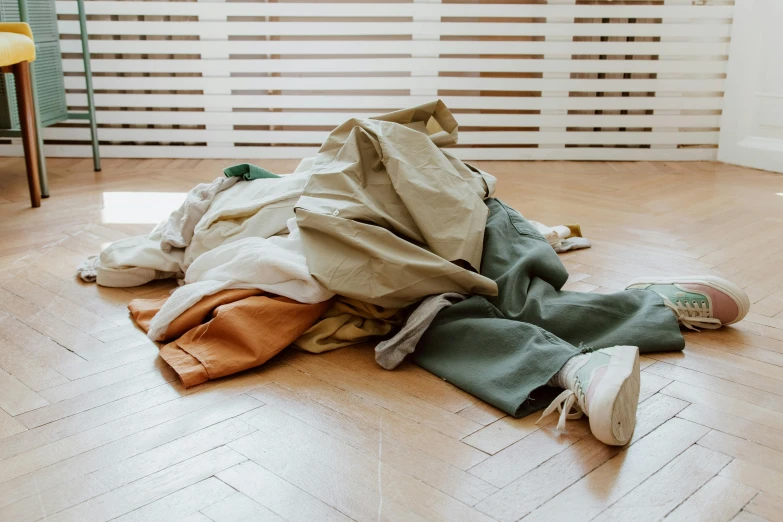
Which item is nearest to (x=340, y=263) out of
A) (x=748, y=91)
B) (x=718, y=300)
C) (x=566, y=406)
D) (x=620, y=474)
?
(x=566, y=406)

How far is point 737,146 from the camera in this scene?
11.1 feet

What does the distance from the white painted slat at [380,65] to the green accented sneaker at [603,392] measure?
7.67 ft

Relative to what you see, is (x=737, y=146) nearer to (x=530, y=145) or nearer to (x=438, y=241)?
(x=530, y=145)

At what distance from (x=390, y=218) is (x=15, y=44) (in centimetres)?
151

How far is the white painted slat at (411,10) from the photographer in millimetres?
3311

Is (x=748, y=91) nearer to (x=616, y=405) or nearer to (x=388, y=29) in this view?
(x=388, y=29)

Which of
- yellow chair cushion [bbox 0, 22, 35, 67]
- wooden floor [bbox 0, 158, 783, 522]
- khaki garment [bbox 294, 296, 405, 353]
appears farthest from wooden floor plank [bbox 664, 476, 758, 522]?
yellow chair cushion [bbox 0, 22, 35, 67]

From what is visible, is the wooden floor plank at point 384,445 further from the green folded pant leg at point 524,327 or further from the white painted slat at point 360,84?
the white painted slat at point 360,84

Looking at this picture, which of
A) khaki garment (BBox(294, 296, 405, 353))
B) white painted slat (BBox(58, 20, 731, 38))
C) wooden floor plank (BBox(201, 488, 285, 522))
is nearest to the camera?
wooden floor plank (BBox(201, 488, 285, 522))

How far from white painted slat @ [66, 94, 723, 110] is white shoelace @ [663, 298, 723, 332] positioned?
80.0 inches

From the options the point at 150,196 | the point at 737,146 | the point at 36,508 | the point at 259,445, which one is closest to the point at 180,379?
the point at 259,445

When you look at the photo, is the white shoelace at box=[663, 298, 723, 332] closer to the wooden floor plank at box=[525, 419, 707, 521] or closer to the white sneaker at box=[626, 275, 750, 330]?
the white sneaker at box=[626, 275, 750, 330]

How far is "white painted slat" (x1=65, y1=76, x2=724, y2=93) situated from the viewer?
338cm

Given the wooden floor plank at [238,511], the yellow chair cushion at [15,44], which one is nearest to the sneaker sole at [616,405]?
the wooden floor plank at [238,511]
